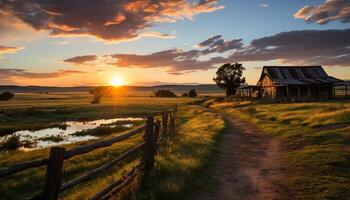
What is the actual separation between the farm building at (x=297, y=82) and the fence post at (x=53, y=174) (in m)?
53.6

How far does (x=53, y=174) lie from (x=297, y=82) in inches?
2221

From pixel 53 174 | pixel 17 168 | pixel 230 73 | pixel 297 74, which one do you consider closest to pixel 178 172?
pixel 53 174

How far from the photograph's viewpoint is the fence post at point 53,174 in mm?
5574

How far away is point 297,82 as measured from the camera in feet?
183

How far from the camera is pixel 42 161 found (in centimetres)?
547

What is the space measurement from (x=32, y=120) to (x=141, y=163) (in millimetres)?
40513

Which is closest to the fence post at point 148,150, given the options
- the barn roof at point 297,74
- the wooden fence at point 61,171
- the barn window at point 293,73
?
the wooden fence at point 61,171

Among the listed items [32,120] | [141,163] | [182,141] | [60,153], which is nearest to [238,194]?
[141,163]

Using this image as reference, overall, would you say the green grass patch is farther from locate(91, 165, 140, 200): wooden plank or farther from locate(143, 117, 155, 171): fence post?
locate(91, 165, 140, 200): wooden plank

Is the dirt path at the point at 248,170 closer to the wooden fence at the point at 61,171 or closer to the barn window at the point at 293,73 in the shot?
the wooden fence at the point at 61,171

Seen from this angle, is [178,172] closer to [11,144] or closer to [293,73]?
[11,144]

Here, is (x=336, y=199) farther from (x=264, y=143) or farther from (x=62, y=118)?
(x=62, y=118)

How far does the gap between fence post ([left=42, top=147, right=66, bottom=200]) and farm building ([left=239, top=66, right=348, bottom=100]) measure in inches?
2109


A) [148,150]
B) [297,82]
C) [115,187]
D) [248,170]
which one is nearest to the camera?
[115,187]
